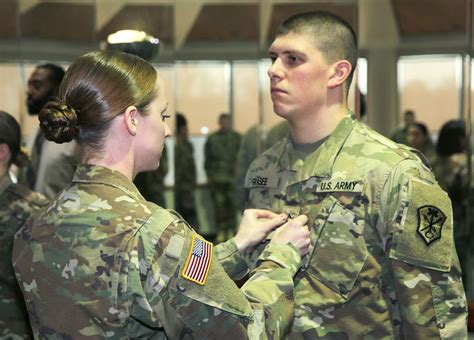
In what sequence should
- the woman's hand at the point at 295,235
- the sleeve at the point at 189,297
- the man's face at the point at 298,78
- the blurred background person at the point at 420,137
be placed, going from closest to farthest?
the sleeve at the point at 189,297, the woman's hand at the point at 295,235, the man's face at the point at 298,78, the blurred background person at the point at 420,137

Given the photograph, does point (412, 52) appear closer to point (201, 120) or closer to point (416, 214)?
point (201, 120)

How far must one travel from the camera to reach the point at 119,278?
1.48 metres

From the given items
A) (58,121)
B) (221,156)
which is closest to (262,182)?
(58,121)

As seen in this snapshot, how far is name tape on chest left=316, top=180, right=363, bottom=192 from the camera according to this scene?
2.03 meters

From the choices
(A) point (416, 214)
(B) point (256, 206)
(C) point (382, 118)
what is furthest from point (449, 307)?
(C) point (382, 118)

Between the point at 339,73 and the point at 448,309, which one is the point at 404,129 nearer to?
the point at 339,73

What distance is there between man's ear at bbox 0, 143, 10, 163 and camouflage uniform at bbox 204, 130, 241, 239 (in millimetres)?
2561

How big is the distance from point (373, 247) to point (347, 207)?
0.39 feet

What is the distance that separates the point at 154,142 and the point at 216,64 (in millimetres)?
3800

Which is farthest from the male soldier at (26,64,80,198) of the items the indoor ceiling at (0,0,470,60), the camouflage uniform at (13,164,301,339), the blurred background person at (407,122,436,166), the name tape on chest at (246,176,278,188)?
the blurred background person at (407,122,436,166)

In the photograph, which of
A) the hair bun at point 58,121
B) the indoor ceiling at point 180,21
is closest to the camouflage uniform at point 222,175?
the indoor ceiling at point 180,21

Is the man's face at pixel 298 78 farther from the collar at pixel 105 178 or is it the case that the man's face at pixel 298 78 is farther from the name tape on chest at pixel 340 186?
the collar at pixel 105 178

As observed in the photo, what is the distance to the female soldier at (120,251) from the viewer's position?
4.84 ft

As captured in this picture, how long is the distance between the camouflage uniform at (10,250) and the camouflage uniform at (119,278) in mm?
1138
